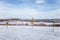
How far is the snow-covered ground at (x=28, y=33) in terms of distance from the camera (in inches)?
65.3

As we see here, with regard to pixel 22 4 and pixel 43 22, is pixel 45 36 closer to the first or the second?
pixel 43 22

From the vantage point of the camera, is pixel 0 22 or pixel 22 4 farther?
pixel 0 22

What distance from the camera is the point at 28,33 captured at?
1.80 meters

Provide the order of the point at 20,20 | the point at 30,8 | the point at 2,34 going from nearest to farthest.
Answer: the point at 30,8 < the point at 20,20 < the point at 2,34

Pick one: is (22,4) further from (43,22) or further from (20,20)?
(43,22)

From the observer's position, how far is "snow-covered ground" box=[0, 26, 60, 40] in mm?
1658

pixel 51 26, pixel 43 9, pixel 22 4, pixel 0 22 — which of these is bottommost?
pixel 51 26

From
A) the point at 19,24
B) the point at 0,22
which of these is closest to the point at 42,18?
the point at 19,24

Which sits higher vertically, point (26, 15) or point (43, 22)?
point (26, 15)

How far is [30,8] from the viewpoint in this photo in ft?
5.18

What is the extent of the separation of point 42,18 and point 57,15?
26cm

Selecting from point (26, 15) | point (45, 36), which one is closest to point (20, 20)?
point (26, 15)

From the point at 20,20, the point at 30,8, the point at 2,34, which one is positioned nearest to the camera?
the point at 30,8

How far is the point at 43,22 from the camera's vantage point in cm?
170
